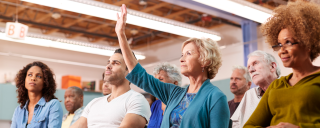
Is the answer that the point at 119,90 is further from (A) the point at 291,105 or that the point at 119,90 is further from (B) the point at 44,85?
(A) the point at 291,105

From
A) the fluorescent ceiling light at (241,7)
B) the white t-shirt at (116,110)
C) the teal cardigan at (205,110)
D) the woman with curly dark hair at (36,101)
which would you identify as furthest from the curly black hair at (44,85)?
the fluorescent ceiling light at (241,7)

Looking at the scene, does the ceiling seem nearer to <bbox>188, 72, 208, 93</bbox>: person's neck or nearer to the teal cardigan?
<bbox>188, 72, 208, 93</bbox>: person's neck

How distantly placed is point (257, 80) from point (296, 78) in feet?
3.04

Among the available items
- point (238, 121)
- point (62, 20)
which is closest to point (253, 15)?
point (238, 121)

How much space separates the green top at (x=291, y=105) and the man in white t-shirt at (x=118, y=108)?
0.89 m

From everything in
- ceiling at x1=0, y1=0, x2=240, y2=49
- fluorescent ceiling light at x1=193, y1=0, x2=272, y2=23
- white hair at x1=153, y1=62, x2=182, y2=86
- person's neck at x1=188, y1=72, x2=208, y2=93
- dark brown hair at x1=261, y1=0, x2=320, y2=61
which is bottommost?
person's neck at x1=188, y1=72, x2=208, y2=93

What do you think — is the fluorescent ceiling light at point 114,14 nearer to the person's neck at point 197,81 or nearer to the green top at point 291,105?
the person's neck at point 197,81

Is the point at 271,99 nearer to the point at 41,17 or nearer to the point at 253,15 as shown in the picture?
the point at 253,15

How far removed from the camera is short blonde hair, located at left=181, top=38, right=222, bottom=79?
176 cm

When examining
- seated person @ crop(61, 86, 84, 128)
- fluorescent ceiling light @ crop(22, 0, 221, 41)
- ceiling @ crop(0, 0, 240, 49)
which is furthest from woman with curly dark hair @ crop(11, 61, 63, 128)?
ceiling @ crop(0, 0, 240, 49)

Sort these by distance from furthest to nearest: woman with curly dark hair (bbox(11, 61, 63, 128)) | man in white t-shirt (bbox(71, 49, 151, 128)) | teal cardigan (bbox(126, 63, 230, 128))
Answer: woman with curly dark hair (bbox(11, 61, 63, 128)) → man in white t-shirt (bbox(71, 49, 151, 128)) → teal cardigan (bbox(126, 63, 230, 128))

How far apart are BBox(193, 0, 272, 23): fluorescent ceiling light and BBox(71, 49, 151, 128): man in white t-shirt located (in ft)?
6.68

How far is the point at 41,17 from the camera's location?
295 inches

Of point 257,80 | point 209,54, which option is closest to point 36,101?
point 209,54
